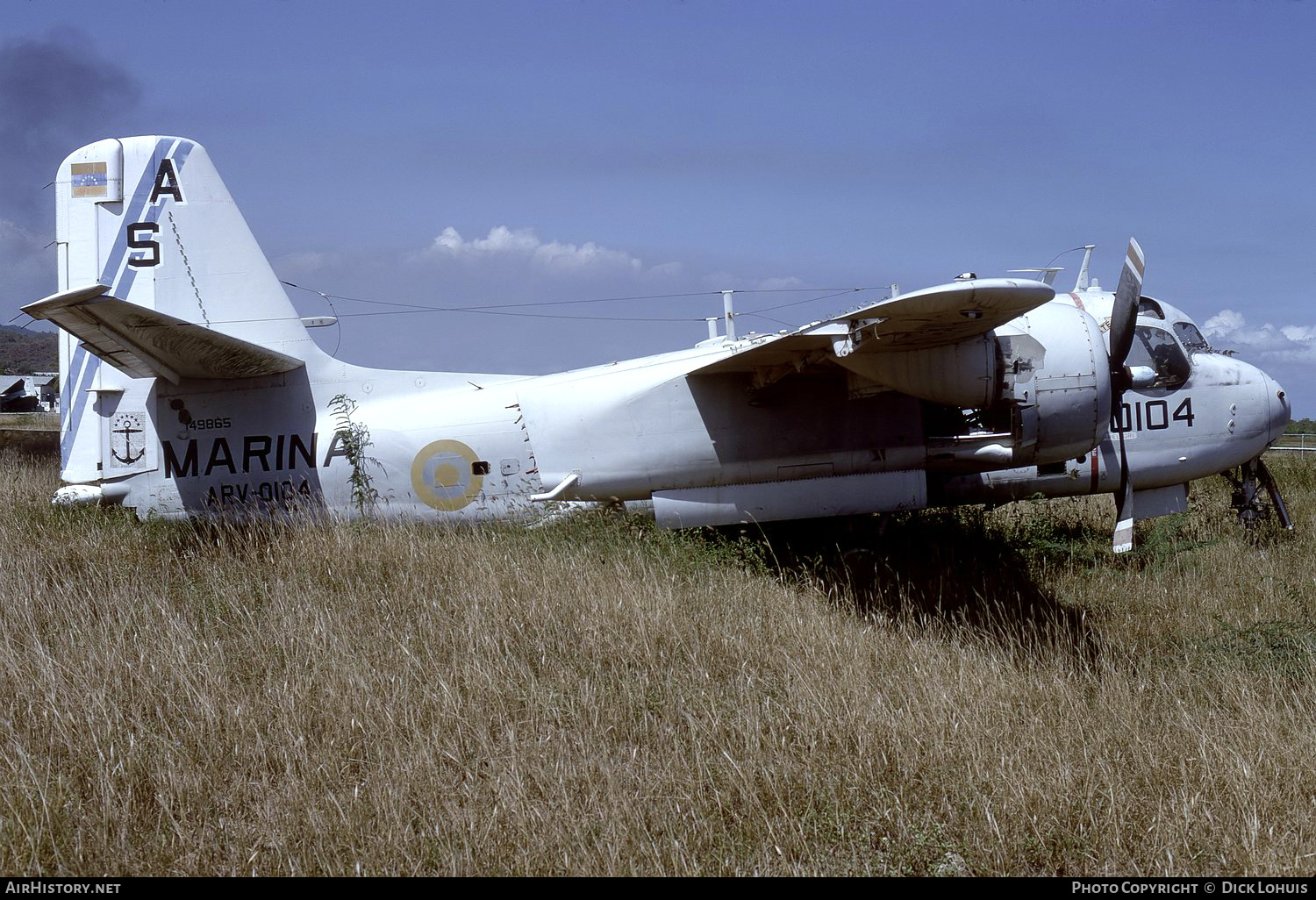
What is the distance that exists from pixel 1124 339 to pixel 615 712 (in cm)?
642

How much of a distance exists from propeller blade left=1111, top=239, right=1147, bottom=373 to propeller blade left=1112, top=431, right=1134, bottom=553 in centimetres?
142

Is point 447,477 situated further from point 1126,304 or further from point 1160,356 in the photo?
point 1160,356

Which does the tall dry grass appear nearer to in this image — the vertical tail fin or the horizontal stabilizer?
the vertical tail fin

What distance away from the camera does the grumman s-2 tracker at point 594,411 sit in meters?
8.73

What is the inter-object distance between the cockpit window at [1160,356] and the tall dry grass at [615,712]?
2.36 metres

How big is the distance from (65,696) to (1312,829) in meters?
6.54

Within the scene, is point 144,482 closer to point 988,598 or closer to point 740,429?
point 740,429

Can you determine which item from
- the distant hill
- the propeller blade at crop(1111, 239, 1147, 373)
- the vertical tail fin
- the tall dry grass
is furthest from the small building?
the propeller blade at crop(1111, 239, 1147, 373)

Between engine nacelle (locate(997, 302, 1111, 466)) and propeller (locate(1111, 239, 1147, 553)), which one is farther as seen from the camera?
propeller (locate(1111, 239, 1147, 553))

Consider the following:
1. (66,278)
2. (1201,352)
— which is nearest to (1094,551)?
(1201,352)

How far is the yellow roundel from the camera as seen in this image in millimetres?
9539

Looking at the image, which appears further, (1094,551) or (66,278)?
(1094,551)

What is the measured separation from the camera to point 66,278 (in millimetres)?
9914

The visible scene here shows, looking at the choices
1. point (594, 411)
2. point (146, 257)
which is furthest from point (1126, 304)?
point (146, 257)
